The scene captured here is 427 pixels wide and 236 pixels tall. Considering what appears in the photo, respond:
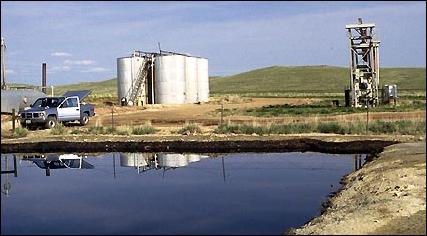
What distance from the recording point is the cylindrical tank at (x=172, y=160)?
20.7 m

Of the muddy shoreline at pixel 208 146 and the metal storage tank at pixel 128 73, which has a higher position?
the metal storage tank at pixel 128 73

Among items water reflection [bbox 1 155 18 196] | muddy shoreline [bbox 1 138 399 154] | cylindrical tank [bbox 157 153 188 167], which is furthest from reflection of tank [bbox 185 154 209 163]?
water reflection [bbox 1 155 18 196]

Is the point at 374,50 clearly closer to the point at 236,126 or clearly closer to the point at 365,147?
the point at 236,126

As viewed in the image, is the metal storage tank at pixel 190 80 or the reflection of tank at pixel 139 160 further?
the metal storage tank at pixel 190 80

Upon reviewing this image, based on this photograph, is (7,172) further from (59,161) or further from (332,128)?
(332,128)

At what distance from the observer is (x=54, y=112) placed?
32969 millimetres

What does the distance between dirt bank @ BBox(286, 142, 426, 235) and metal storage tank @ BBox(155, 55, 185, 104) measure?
42.9 metres

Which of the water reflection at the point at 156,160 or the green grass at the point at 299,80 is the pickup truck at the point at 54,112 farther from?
the green grass at the point at 299,80

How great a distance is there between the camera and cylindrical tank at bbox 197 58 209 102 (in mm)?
65062

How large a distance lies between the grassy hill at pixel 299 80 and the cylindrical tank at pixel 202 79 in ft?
271

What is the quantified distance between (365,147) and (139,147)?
8063 mm

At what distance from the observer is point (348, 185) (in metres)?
15.1

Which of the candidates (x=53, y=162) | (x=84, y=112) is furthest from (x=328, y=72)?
(x=53, y=162)

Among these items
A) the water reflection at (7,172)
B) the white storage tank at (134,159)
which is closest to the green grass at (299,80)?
the white storage tank at (134,159)
